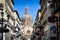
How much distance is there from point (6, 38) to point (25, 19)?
13599 centimetres

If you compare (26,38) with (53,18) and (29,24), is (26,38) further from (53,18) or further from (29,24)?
(53,18)

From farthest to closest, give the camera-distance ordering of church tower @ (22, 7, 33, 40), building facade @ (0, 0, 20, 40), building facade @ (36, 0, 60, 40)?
church tower @ (22, 7, 33, 40) → building facade @ (0, 0, 20, 40) → building facade @ (36, 0, 60, 40)

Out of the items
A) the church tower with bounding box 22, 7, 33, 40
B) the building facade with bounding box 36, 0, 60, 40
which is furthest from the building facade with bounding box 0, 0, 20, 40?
the church tower with bounding box 22, 7, 33, 40

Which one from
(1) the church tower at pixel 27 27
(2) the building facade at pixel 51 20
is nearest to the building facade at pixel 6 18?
(2) the building facade at pixel 51 20

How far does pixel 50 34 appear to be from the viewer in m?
54.5

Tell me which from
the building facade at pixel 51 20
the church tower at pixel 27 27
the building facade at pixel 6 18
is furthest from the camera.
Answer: the church tower at pixel 27 27

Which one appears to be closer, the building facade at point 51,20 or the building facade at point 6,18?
the building facade at point 51,20

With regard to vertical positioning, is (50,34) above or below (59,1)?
below

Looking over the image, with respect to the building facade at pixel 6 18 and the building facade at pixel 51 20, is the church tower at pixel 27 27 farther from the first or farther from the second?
the building facade at pixel 51 20

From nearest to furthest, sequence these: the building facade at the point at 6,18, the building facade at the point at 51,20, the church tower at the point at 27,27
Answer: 1. the building facade at the point at 51,20
2. the building facade at the point at 6,18
3. the church tower at the point at 27,27

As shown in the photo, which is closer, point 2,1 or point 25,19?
point 2,1

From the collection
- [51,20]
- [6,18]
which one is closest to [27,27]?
[6,18]

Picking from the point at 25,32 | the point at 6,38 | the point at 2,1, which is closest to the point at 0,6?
the point at 2,1

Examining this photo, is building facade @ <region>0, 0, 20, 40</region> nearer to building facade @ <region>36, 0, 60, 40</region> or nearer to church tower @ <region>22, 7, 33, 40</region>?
building facade @ <region>36, 0, 60, 40</region>
